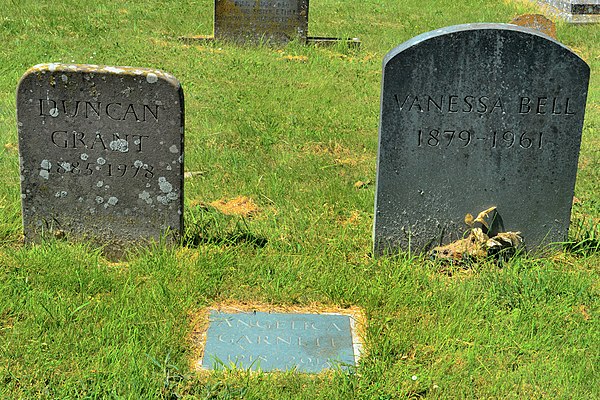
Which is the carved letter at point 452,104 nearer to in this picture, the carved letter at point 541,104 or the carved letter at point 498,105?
the carved letter at point 498,105

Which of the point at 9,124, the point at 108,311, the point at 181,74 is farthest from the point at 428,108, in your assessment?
the point at 181,74

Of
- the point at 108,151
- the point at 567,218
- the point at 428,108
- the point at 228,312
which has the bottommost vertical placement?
the point at 228,312

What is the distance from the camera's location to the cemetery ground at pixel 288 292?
11.7 feet

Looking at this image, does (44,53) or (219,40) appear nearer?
(44,53)

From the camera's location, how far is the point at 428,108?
466 cm

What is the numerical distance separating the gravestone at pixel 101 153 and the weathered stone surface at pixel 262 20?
7.68 m

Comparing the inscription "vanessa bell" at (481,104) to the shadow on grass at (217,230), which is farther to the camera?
the shadow on grass at (217,230)

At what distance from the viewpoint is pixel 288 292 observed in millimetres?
4410

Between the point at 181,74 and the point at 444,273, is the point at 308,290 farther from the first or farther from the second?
the point at 181,74

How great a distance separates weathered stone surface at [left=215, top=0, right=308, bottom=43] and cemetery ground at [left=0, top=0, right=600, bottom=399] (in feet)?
14.7

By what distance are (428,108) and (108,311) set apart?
2177 mm

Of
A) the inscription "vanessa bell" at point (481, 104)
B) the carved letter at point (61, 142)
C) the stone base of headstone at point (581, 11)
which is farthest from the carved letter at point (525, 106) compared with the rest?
the stone base of headstone at point (581, 11)

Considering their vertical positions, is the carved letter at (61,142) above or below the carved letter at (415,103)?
below

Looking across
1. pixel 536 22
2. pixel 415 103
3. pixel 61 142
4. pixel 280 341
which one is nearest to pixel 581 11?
pixel 536 22
